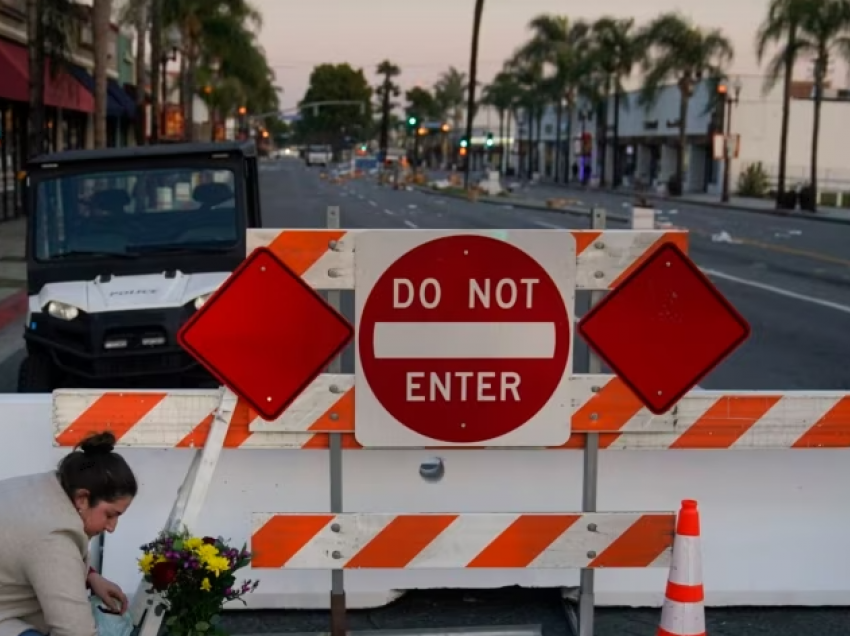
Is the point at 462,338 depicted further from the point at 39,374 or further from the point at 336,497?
the point at 39,374

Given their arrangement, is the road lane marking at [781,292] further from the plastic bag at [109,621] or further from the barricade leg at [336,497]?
the plastic bag at [109,621]

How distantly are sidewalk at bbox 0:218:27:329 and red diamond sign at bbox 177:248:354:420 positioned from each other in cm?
1048

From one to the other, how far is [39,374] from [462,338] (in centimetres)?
463

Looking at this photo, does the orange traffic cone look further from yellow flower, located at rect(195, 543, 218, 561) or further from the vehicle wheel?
the vehicle wheel

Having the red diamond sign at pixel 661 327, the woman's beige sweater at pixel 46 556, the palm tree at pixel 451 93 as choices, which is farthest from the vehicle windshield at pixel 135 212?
the palm tree at pixel 451 93

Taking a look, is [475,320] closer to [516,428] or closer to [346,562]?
[516,428]

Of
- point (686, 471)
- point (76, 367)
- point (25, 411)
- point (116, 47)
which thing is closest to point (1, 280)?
point (76, 367)

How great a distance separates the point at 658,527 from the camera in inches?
182

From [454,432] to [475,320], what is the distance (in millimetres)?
436

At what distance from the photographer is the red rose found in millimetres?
3961

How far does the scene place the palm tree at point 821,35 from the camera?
46.8m

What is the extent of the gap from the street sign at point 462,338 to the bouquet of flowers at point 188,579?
2.64 ft

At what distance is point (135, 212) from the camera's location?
333 inches

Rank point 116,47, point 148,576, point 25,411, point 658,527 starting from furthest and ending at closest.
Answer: point 116,47, point 25,411, point 658,527, point 148,576
